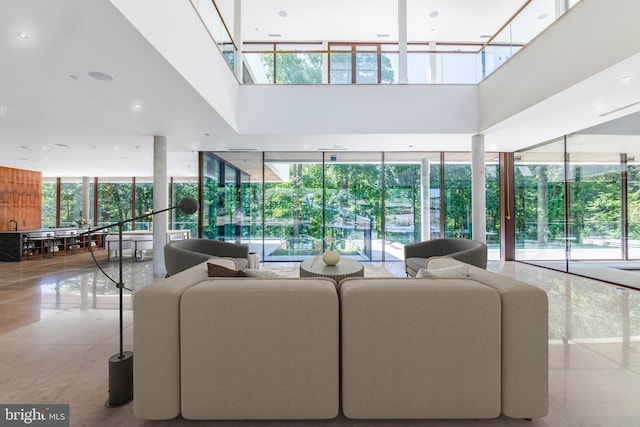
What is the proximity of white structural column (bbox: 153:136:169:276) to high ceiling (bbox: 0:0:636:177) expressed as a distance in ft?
1.10

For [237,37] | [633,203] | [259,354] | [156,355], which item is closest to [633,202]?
[633,203]

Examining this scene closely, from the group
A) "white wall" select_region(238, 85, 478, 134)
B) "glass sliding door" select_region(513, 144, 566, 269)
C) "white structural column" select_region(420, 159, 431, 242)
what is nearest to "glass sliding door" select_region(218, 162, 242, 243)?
"white wall" select_region(238, 85, 478, 134)

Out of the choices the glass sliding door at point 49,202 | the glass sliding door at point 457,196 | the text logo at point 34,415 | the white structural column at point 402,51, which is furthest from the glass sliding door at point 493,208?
the glass sliding door at point 49,202

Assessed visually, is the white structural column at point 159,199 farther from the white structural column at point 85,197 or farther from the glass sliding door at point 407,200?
the white structural column at point 85,197

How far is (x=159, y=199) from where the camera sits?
6.20m

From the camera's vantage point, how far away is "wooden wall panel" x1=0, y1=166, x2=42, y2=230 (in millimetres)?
9484

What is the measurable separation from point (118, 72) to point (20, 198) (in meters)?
10.5

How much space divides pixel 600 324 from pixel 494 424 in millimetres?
2666

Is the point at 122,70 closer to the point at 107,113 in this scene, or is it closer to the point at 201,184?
the point at 107,113

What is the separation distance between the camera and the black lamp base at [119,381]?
72.6 inches

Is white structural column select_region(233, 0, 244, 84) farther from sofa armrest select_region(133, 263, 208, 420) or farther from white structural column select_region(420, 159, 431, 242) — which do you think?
sofa armrest select_region(133, 263, 208, 420)

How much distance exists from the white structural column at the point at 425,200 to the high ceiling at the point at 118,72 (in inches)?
25.9

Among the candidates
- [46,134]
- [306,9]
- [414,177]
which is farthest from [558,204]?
[46,134]

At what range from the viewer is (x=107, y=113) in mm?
4746
